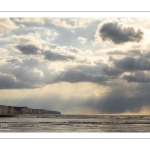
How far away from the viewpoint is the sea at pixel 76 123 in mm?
5641

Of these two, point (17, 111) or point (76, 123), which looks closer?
point (76, 123)

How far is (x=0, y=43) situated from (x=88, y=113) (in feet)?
7.11

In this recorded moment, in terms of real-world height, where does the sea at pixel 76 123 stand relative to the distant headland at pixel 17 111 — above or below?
below

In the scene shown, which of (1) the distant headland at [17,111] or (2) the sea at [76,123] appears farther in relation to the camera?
(1) the distant headland at [17,111]

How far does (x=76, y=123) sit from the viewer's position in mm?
5691

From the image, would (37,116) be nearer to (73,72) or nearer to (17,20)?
(73,72)

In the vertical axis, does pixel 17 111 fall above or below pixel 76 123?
above

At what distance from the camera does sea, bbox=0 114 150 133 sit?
5641mm

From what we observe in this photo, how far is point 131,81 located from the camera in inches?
233

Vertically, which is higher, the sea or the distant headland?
the distant headland

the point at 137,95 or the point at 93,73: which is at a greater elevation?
the point at 93,73

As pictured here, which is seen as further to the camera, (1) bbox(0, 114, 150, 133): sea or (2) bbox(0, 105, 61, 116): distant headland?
(2) bbox(0, 105, 61, 116): distant headland
